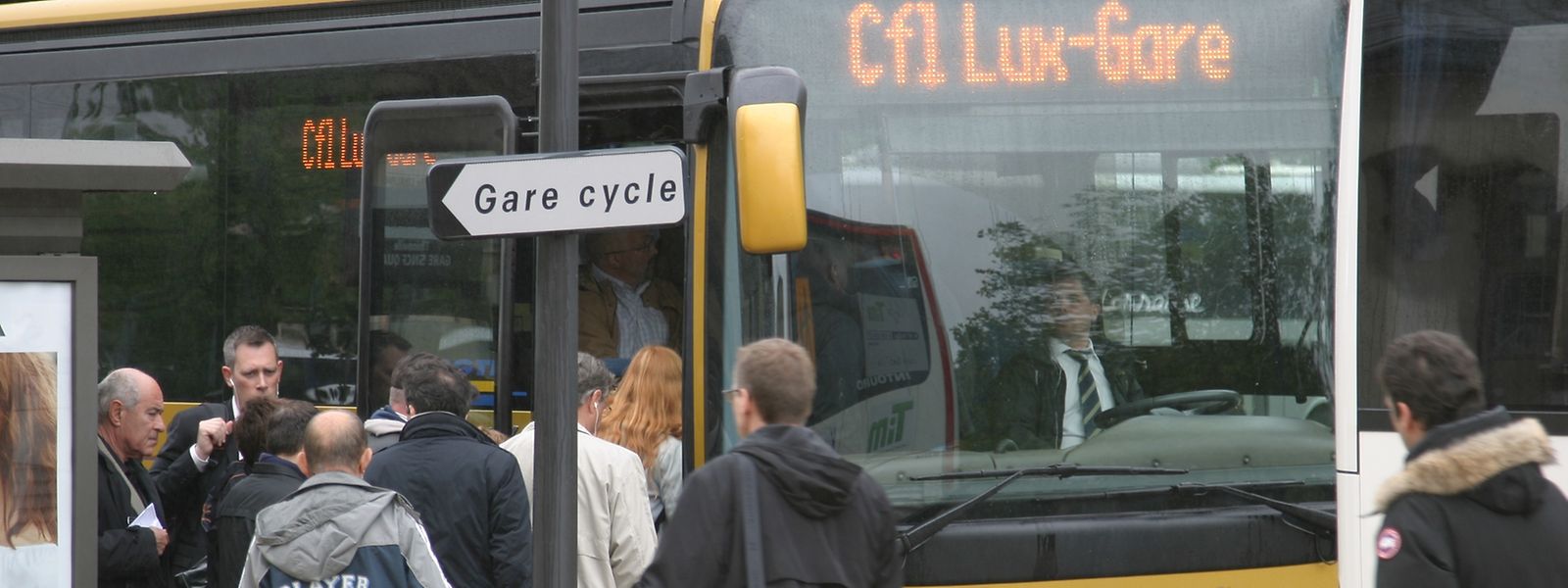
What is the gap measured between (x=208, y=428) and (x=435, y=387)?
1572 mm

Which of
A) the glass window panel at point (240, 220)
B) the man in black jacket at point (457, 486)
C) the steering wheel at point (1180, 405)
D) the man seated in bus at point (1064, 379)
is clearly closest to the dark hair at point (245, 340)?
the glass window panel at point (240, 220)

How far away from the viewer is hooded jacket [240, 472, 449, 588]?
177 inches

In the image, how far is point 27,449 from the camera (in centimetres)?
475

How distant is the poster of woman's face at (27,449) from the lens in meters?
4.71

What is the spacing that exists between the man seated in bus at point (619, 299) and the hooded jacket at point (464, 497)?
62.3 inches

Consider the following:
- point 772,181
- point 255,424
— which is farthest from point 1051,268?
point 255,424

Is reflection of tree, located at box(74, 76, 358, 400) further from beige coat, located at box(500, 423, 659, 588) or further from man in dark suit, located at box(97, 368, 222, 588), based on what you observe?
beige coat, located at box(500, 423, 659, 588)

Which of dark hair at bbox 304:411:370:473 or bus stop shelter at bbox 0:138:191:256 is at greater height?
bus stop shelter at bbox 0:138:191:256

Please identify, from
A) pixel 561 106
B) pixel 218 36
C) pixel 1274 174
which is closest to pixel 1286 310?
pixel 1274 174

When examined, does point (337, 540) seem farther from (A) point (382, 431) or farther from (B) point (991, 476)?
(B) point (991, 476)

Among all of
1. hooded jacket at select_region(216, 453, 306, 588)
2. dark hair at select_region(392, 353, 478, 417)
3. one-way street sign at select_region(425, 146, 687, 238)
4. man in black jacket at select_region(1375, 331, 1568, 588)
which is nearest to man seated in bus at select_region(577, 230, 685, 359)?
dark hair at select_region(392, 353, 478, 417)

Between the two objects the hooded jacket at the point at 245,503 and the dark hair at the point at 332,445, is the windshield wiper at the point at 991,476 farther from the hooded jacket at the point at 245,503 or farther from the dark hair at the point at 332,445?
the hooded jacket at the point at 245,503

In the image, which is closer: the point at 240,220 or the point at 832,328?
the point at 832,328

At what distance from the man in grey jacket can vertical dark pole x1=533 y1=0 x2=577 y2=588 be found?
344 mm
